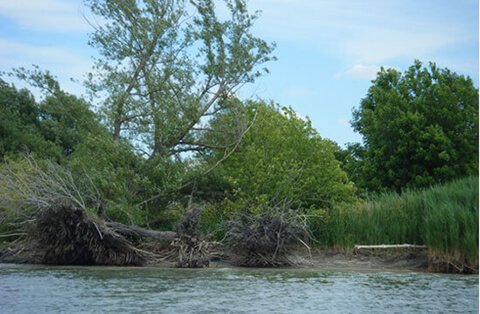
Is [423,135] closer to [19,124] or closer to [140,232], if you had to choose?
[140,232]

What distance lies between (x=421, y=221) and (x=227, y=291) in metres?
9.02

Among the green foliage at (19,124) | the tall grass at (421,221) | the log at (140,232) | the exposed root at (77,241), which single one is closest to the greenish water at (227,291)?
the exposed root at (77,241)

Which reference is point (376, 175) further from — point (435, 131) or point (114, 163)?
point (114, 163)

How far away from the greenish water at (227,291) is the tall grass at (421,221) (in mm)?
1178

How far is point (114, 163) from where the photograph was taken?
23.7 m

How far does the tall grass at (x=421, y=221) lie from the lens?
65.0ft

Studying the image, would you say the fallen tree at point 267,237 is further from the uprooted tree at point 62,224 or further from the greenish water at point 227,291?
the uprooted tree at point 62,224

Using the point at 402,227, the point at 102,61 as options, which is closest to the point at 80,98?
the point at 102,61

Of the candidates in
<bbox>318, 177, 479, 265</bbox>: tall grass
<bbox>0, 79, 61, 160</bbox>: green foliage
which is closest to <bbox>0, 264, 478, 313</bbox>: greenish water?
<bbox>318, 177, 479, 265</bbox>: tall grass

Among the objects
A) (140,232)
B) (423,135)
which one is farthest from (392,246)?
(423,135)

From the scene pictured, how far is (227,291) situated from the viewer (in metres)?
15.7

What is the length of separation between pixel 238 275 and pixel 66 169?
7.46 meters

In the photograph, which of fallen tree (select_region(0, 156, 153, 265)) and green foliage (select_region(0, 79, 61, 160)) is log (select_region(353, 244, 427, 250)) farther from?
green foliage (select_region(0, 79, 61, 160))

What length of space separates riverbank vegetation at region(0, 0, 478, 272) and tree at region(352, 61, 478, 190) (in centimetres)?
1367
